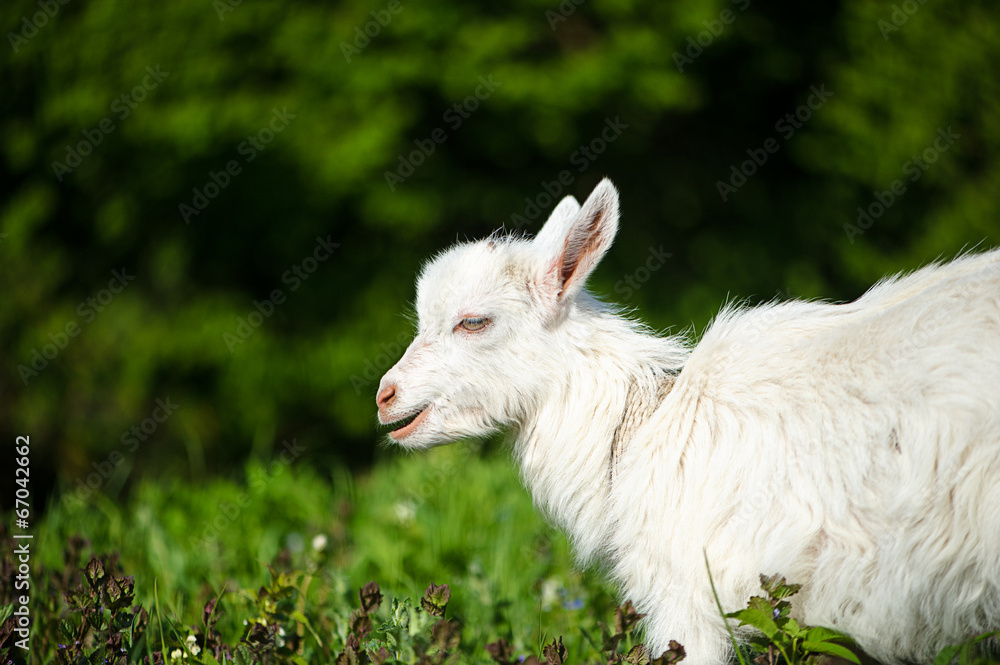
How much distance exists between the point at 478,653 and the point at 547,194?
159 inches

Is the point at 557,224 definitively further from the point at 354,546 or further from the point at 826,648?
the point at 354,546

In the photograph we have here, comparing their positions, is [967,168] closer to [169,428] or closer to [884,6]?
[884,6]

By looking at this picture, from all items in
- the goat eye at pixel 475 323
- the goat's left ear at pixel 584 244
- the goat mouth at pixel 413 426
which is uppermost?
the goat's left ear at pixel 584 244

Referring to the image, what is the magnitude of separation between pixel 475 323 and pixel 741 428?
90 centimetres

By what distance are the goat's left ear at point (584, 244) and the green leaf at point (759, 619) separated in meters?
1.09

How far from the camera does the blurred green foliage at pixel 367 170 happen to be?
217 inches

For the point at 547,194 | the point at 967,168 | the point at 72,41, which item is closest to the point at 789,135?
the point at 967,168

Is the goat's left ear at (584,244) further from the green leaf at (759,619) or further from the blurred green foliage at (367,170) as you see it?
the blurred green foliage at (367,170)

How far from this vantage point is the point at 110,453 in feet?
19.5

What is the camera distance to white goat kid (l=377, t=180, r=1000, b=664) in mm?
1846

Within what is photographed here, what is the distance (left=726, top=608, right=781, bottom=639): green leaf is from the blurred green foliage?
165 inches

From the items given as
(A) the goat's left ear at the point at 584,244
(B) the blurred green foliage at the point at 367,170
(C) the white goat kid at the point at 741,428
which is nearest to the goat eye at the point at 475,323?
(C) the white goat kid at the point at 741,428

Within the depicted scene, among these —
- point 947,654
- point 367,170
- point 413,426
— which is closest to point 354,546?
point 413,426

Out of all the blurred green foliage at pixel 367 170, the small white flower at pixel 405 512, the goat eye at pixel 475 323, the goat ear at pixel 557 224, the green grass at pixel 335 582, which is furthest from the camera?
the blurred green foliage at pixel 367 170
